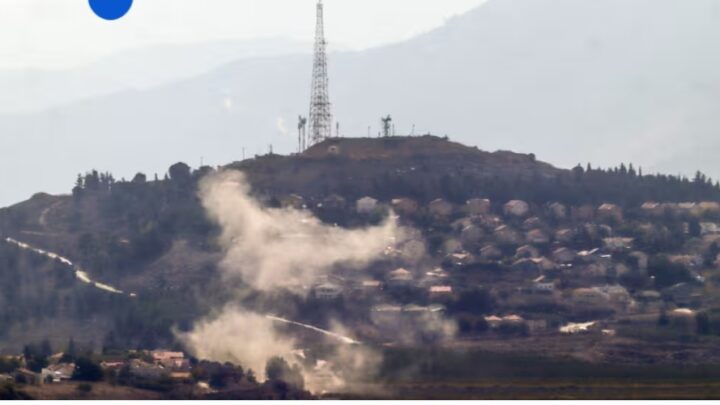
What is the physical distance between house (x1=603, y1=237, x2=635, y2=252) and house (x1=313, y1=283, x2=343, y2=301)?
2145cm

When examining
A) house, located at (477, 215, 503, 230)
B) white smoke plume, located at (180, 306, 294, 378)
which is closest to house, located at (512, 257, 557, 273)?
house, located at (477, 215, 503, 230)

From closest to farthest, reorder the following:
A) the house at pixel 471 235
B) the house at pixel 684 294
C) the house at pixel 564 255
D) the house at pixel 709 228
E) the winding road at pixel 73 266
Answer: the house at pixel 684 294, the winding road at pixel 73 266, the house at pixel 564 255, the house at pixel 471 235, the house at pixel 709 228

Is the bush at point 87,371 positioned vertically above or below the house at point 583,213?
below

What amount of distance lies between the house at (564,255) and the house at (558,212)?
25.5ft

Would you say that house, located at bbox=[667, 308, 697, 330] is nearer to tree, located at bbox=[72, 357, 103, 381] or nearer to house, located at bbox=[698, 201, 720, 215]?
house, located at bbox=[698, 201, 720, 215]

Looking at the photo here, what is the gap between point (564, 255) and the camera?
413 feet

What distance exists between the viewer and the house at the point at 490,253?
125 meters

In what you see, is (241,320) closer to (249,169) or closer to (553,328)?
(553,328)

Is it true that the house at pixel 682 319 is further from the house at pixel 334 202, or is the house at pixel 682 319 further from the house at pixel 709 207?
the house at pixel 334 202

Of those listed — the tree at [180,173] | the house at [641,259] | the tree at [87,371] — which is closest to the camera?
the tree at [87,371]

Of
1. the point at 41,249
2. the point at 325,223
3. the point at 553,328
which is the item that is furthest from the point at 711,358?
the point at 41,249

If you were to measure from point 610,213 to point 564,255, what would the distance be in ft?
36.0

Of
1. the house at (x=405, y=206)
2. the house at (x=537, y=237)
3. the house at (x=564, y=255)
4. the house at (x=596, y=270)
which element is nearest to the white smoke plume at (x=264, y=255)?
the house at (x=405, y=206)

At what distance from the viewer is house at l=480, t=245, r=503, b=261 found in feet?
411
